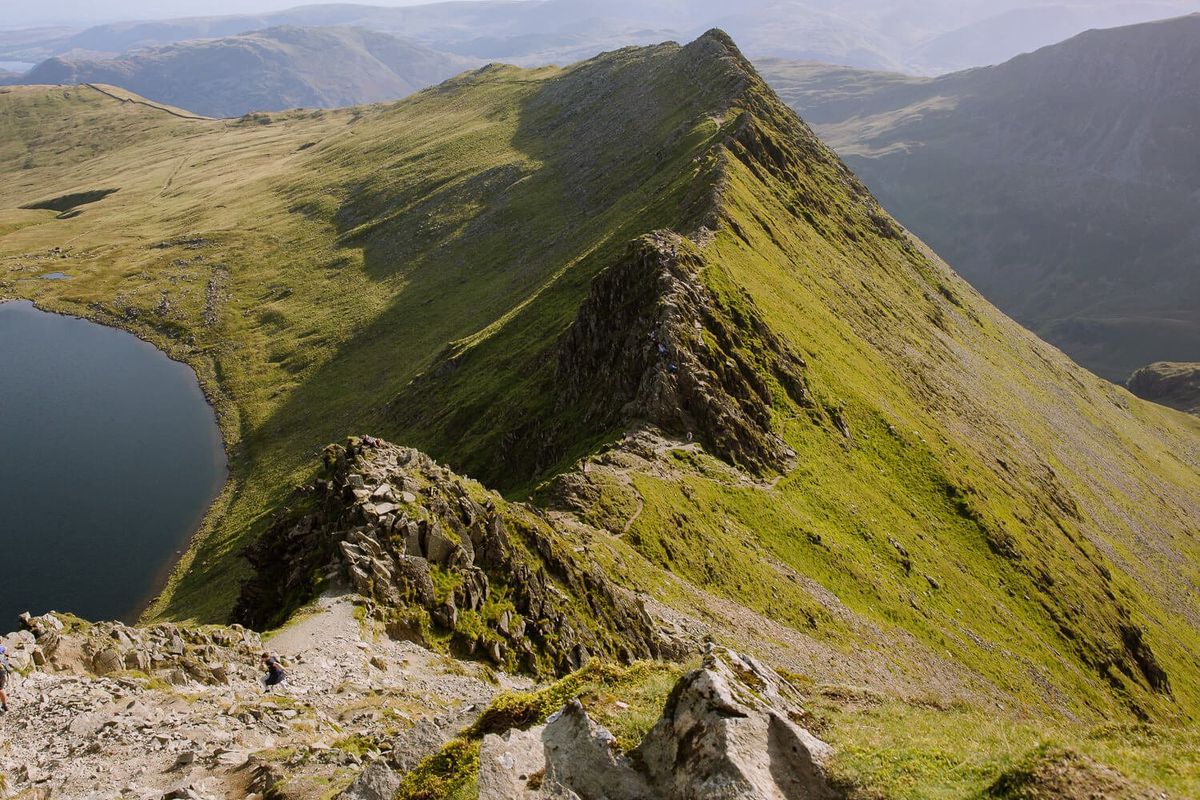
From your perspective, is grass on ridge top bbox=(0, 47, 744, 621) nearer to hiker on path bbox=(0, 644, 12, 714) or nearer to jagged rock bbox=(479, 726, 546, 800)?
hiker on path bbox=(0, 644, 12, 714)

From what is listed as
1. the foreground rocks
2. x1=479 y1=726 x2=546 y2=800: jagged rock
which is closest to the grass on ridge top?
the foreground rocks

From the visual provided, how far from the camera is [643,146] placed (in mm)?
163625

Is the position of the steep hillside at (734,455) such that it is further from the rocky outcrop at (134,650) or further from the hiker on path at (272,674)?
the rocky outcrop at (134,650)

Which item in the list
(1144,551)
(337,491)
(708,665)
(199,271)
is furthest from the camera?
(199,271)

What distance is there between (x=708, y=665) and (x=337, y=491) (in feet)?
86.1

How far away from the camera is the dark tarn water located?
76.2m

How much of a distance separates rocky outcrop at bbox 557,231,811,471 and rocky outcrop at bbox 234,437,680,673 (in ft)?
77.3

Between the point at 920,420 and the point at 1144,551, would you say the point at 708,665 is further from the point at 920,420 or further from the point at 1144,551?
the point at 1144,551

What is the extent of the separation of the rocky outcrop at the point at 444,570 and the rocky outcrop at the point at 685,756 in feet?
52.8

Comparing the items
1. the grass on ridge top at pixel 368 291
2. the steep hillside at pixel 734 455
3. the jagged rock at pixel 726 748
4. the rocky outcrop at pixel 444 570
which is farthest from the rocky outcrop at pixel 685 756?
the grass on ridge top at pixel 368 291

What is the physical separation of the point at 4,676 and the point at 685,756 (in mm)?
21956

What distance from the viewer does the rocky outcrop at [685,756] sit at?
53.4ft

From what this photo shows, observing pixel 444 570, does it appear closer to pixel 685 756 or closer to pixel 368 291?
pixel 685 756

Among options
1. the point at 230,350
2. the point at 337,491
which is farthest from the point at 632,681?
the point at 230,350
